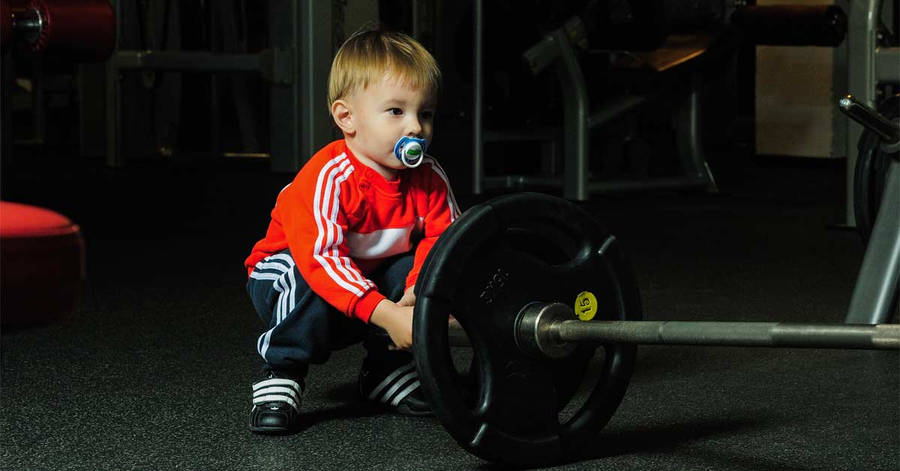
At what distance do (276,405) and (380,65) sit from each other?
0.34m

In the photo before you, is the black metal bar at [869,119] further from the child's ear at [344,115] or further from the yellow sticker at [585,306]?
the child's ear at [344,115]

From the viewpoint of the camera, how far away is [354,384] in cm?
138

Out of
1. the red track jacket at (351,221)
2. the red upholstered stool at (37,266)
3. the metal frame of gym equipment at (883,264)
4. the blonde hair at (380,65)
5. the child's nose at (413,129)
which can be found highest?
the blonde hair at (380,65)

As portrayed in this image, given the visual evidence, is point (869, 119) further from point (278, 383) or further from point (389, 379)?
point (278, 383)

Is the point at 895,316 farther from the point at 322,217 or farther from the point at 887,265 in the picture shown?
the point at 322,217

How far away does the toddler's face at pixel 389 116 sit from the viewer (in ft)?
3.74

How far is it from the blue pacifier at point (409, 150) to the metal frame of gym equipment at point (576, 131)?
2282 mm

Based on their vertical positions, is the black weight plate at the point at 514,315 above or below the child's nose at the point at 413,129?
below

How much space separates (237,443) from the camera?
1.12m

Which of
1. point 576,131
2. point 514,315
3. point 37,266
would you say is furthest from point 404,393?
point 576,131

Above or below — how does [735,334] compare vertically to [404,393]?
above

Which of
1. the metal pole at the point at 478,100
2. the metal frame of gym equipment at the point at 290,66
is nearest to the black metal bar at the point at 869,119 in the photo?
the metal pole at the point at 478,100

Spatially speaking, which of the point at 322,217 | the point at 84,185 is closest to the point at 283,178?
the point at 84,185

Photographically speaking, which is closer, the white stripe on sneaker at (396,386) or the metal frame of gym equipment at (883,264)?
the white stripe on sneaker at (396,386)
